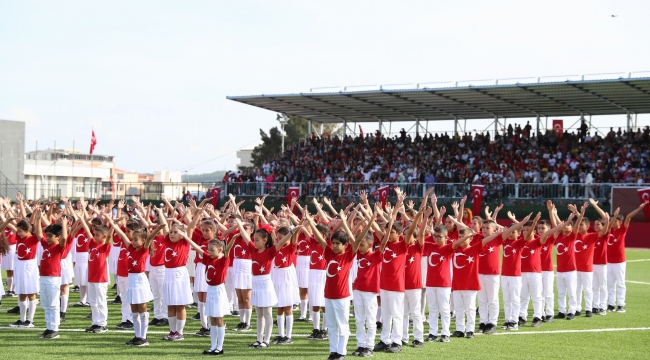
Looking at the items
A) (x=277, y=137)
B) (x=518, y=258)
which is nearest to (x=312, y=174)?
(x=518, y=258)

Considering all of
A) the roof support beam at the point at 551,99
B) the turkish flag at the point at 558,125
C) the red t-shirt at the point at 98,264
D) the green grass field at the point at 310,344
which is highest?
the roof support beam at the point at 551,99

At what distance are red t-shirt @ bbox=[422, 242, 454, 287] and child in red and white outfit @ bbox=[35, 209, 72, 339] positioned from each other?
5.96 metres

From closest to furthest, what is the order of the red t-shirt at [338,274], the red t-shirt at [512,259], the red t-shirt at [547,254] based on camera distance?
1. the red t-shirt at [338,274]
2. the red t-shirt at [512,259]
3. the red t-shirt at [547,254]

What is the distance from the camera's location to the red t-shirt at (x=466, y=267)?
12.2m

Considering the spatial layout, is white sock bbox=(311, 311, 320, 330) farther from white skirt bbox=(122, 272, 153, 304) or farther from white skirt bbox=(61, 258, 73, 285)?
white skirt bbox=(61, 258, 73, 285)

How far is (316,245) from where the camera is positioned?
12.9 m

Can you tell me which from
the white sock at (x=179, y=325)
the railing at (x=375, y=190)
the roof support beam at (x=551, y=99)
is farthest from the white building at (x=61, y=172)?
the white sock at (x=179, y=325)

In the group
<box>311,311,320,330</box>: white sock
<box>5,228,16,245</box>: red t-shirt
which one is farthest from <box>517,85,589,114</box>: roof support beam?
<box>5,228,16,245</box>: red t-shirt

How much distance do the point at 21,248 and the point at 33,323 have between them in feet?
4.50

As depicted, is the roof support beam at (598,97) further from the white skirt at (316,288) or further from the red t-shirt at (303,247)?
the white skirt at (316,288)

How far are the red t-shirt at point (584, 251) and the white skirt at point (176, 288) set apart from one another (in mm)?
8412

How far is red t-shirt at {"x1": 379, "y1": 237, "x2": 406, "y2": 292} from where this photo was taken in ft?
35.8

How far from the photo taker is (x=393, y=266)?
10.9 metres

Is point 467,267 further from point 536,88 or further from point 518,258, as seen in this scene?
point 536,88
